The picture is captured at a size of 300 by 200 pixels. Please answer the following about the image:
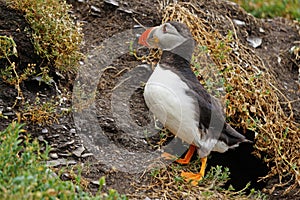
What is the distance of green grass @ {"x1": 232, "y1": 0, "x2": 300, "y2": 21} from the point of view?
7.49m

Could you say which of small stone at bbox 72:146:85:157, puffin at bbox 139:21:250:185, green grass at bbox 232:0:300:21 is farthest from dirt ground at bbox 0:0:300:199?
green grass at bbox 232:0:300:21

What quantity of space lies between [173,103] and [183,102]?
8 centimetres

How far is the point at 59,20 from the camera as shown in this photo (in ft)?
15.2

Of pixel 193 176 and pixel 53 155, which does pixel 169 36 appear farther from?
pixel 53 155

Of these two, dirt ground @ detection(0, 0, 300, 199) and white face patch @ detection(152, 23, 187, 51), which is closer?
dirt ground @ detection(0, 0, 300, 199)

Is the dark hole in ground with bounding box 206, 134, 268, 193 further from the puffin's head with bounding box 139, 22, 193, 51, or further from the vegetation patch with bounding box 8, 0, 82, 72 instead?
the vegetation patch with bounding box 8, 0, 82, 72

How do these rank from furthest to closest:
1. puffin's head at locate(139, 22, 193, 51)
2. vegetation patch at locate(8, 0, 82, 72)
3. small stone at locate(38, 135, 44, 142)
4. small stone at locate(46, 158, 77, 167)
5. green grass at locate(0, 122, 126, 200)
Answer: vegetation patch at locate(8, 0, 82, 72) < puffin's head at locate(139, 22, 193, 51) < small stone at locate(38, 135, 44, 142) < small stone at locate(46, 158, 77, 167) < green grass at locate(0, 122, 126, 200)

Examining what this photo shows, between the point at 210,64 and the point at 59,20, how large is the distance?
139cm

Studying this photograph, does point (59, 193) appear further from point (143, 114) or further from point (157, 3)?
point (157, 3)

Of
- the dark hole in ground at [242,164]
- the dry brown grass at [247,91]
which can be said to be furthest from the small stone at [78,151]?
the dry brown grass at [247,91]

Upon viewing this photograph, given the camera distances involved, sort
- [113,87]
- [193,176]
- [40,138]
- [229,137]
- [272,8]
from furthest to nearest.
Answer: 1. [272,8]
2. [113,87]
3. [229,137]
4. [193,176]
5. [40,138]

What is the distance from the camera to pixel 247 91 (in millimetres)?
5191

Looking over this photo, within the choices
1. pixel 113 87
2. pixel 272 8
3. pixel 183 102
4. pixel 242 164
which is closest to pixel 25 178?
pixel 183 102

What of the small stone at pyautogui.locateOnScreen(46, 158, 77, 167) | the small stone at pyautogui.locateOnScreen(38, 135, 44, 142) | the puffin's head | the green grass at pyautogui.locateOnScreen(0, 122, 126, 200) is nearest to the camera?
the green grass at pyautogui.locateOnScreen(0, 122, 126, 200)
